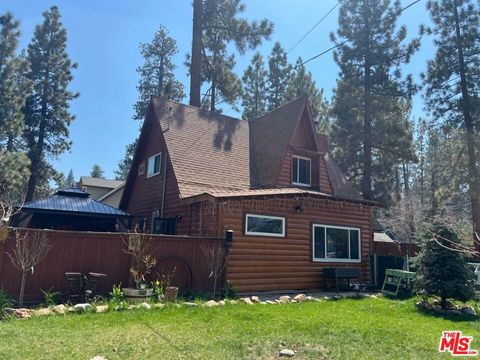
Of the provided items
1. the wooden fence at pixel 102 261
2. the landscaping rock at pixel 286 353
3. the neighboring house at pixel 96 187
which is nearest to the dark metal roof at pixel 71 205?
the wooden fence at pixel 102 261

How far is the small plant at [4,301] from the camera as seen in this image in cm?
675

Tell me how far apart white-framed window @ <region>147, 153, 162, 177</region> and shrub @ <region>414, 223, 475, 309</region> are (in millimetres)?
9543

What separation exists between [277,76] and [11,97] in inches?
821

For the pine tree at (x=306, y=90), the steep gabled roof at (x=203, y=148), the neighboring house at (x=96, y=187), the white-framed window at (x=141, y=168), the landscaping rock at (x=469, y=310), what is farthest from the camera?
the pine tree at (x=306, y=90)

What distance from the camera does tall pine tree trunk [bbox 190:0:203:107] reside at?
2125cm

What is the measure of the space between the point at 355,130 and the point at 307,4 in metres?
13.8

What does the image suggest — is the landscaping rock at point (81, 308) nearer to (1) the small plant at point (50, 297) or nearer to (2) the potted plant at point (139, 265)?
(1) the small plant at point (50, 297)

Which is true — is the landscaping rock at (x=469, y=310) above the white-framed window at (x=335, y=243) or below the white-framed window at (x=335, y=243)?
below

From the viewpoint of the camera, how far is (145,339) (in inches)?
222

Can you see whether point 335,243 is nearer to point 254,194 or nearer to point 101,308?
point 254,194

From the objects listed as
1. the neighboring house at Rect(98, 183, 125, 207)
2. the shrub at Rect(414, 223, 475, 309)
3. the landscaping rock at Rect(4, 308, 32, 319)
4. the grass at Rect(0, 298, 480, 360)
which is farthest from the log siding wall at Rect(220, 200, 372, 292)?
the neighboring house at Rect(98, 183, 125, 207)

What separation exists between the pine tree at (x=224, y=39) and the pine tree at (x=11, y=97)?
434 inches

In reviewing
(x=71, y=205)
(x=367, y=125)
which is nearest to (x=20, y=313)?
(x=71, y=205)

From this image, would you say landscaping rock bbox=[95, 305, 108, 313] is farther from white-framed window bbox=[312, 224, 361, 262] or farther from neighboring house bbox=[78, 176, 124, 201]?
neighboring house bbox=[78, 176, 124, 201]
